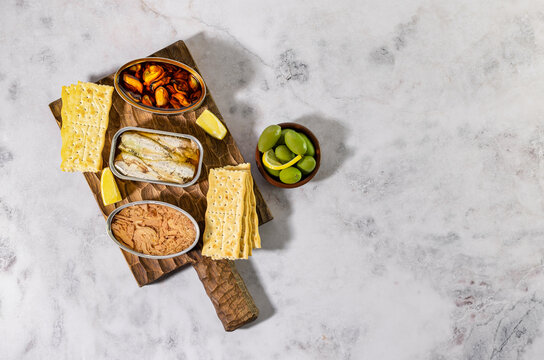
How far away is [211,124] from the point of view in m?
2.07

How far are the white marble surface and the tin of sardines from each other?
40cm

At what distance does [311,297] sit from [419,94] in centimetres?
136

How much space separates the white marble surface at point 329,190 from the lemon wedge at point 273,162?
10.4 inches

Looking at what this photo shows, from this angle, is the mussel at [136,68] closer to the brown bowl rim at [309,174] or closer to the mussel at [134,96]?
the mussel at [134,96]

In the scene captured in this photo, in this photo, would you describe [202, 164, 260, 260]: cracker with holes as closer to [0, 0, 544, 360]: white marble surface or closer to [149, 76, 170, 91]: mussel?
[0, 0, 544, 360]: white marble surface

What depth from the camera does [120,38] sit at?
88.1 inches

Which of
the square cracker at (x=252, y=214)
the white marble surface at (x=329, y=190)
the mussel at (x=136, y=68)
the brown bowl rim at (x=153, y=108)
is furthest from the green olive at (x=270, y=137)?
the mussel at (x=136, y=68)

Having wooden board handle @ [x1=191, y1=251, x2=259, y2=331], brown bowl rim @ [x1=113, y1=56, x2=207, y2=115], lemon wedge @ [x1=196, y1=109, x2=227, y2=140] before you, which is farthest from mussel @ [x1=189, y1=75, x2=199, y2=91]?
wooden board handle @ [x1=191, y1=251, x2=259, y2=331]

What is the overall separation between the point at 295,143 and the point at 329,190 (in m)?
0.46

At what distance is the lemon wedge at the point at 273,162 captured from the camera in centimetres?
194

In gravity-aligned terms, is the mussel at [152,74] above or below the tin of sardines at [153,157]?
above

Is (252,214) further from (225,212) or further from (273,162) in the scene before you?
(273,162)

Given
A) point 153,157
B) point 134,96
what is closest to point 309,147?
point 153,157

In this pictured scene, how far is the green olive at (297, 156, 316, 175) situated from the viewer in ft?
6.45
